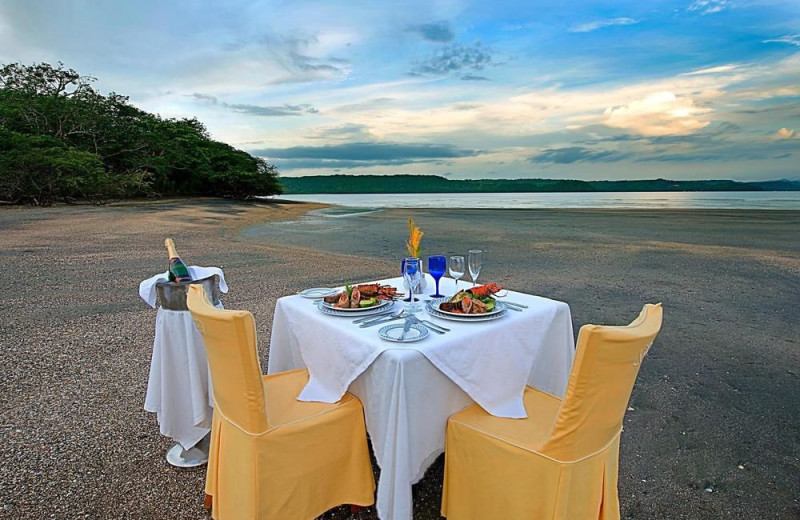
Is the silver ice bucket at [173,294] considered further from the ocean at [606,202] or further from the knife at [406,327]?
the ocean at [606,202]

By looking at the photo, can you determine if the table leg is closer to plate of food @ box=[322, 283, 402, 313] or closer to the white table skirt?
the white table skirt

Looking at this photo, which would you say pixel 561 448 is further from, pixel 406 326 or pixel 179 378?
pixel 179 378

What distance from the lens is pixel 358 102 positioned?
57.5 feet

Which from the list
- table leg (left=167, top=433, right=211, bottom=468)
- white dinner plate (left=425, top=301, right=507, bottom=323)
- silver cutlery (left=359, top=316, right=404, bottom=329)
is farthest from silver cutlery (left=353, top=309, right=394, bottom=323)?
table leg (left=167, top=433, right=211, bottom=468)

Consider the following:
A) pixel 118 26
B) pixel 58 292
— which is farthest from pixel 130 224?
pixel 58 292

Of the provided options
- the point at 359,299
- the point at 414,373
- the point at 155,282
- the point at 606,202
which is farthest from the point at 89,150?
the point at 606,202

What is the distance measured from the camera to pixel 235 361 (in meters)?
1.77

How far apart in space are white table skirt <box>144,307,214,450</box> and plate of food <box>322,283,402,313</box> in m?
0.71

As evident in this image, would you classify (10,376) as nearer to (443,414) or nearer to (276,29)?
(443,414)

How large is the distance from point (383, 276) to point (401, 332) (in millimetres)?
5297

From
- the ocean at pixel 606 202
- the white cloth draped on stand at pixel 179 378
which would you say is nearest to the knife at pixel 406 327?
the white cloth draped on stand at pixel 179 378

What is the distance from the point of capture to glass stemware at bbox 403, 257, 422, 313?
2.47 metres

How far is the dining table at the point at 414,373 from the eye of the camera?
5.90 ft

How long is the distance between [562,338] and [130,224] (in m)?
15.4
